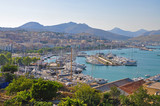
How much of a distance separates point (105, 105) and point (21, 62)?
13910 millimetres

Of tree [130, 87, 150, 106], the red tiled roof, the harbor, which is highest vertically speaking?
tree [130, 87, 150, 106]

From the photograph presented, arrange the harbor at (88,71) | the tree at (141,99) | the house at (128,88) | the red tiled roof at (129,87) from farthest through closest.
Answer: the harbor at (88,71) < the red tiled roof at (129,87) < the house at (128,88) < the tree at (141,99)

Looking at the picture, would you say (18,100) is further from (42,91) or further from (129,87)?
(129,87)

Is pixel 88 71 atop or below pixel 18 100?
below

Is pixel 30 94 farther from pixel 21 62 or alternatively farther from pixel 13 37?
pixel 13 37

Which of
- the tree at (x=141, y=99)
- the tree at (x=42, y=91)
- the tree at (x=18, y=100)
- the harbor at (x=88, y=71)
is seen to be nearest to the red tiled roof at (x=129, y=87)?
the harbor at (x=88, y=71)

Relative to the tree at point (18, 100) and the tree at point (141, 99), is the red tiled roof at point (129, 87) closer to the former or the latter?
the tree at point (141, 99)

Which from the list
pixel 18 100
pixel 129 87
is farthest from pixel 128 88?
pixel 18 100

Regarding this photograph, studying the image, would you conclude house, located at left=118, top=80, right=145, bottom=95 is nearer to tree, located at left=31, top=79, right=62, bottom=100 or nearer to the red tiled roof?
the red tiled roof

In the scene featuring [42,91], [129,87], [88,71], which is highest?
[42,91]

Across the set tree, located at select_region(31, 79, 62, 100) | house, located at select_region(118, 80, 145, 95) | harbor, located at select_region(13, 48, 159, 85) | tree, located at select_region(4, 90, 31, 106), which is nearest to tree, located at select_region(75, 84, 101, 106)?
tree, located at select_region(31, 79, 62, 100)

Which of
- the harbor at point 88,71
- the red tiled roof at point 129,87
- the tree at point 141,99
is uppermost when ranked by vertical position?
the tree at point 141,99

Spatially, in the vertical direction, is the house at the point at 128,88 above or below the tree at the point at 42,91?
below

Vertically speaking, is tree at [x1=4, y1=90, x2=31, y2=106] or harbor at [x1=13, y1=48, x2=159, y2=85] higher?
tree at [x1=4, y1=90, x2=31, y2=106]
